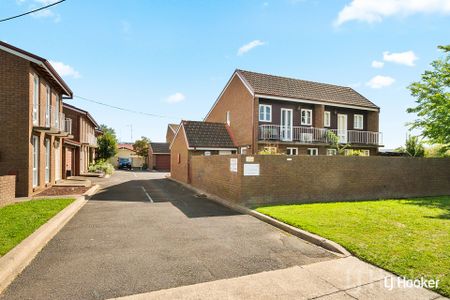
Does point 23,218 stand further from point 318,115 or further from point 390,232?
point 318,115

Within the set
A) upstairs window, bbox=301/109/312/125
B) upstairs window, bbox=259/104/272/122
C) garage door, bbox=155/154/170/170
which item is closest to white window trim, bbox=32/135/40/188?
upstairs window, bbox=259/104/272/122

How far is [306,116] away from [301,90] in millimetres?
2201

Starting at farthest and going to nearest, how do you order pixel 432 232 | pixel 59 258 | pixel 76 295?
pixel 432 232 < pixel 59 258 < pixel 76 295

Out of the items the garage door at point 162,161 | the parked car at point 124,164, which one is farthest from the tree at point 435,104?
the parked car at point 124,164

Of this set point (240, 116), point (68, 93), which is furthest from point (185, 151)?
point (68, 93)

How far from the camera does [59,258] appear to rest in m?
5.10

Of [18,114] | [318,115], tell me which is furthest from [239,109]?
[18,114]

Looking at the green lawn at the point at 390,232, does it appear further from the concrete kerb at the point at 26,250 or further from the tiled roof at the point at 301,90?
the tiled roof at the point at 301,90

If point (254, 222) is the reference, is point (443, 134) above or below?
above

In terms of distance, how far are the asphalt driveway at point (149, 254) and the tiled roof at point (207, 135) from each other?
11.2 metres

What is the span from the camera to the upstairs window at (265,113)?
65.2 ft

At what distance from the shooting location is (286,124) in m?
20.6

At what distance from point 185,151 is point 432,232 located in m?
15.9

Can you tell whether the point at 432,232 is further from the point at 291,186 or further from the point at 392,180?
the point at 392,180
